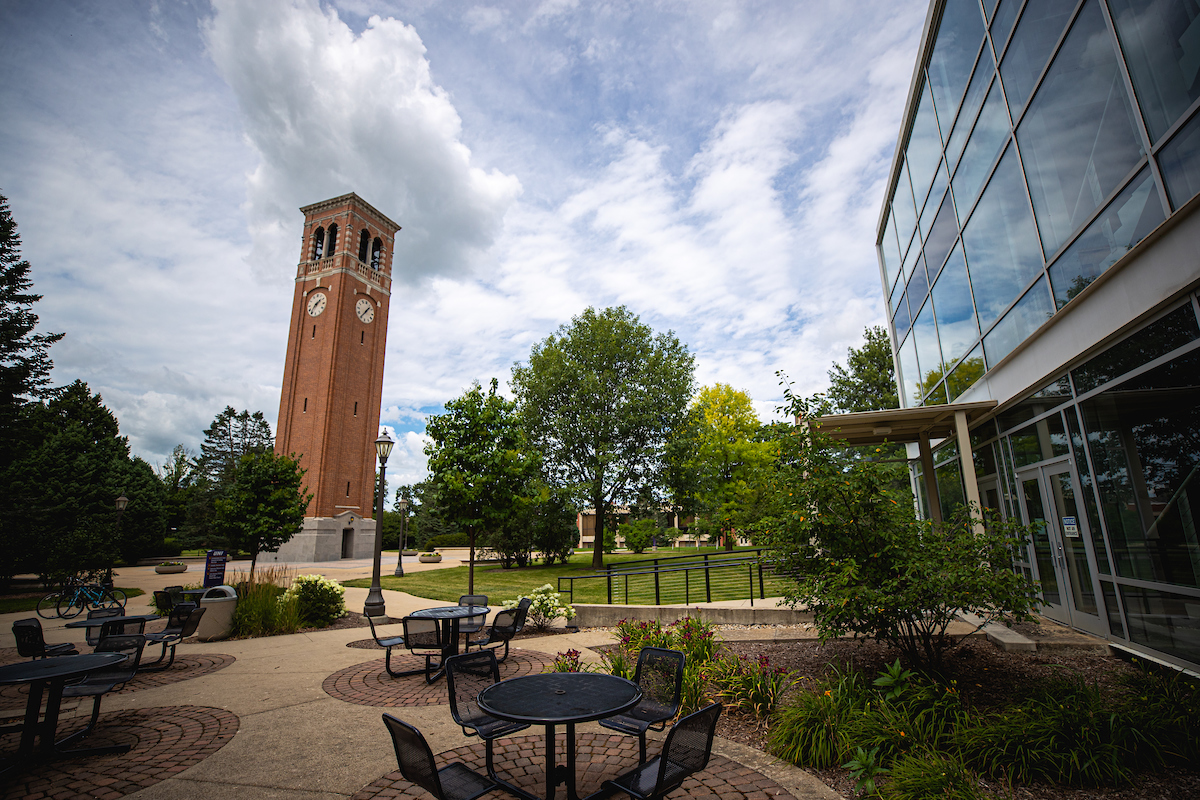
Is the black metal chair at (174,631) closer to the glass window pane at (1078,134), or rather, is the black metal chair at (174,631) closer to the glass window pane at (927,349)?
the glass window pane at (1078,134)

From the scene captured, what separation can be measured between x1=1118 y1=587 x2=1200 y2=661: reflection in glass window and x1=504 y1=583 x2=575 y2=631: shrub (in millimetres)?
7724

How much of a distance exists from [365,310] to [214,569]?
30.7m

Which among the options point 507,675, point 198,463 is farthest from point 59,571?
point 198,463

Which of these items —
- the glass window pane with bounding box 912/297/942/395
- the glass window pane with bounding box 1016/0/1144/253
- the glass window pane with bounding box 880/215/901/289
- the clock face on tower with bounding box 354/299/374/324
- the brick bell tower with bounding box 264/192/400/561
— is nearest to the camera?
the glass window pane with bounding box 1016/0/1144/253

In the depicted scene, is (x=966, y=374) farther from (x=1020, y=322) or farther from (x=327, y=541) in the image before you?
(x=327, y=541)

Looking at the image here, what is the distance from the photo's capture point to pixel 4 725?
16.6 ft

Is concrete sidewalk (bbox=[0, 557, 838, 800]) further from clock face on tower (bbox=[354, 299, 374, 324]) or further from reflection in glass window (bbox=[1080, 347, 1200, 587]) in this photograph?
clock face on tower (bbox=[354, 299, 374, 324])

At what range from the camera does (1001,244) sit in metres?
9.06

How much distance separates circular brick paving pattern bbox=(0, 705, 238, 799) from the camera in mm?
3896

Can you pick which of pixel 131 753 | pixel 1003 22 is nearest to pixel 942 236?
pixel 1003 22

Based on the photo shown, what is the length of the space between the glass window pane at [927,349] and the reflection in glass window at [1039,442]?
4.31 m

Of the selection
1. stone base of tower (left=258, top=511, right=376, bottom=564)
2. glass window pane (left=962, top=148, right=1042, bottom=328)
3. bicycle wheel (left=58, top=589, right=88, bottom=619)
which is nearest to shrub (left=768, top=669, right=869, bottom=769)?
glass window pane (left=962, top=148, right=1042, bottom=328)

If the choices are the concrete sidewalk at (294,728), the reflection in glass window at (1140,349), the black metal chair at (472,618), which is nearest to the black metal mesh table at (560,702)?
the concrete sidewalk at (294,728)

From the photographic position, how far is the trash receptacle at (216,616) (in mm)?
9367
